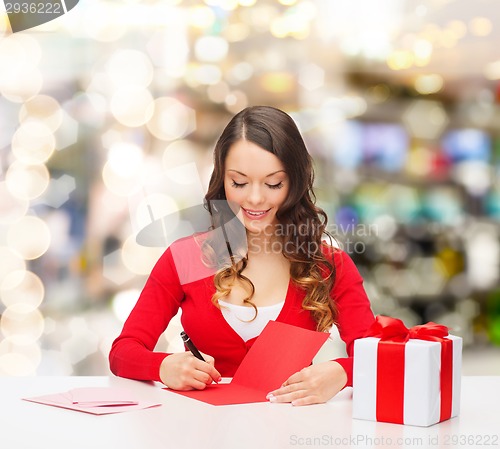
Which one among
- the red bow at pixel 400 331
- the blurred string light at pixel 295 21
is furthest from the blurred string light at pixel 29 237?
the red bow at pixel 400 331

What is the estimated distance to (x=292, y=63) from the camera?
306 centimetres

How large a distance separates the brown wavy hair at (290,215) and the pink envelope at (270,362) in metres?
0.17

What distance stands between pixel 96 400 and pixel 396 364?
43cm

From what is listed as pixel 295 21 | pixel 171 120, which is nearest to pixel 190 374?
pixel 171 120

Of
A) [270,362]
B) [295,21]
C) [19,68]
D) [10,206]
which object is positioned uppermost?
[295,21]

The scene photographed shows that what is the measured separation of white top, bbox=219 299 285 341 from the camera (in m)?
1.54

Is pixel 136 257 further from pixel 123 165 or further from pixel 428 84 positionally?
pixel 428 84

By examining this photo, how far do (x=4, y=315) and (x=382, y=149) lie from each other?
150cm

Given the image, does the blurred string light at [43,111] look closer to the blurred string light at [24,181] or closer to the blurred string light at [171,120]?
the blurred string light at [24,181]

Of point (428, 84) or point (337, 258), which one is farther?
point (428, 84)

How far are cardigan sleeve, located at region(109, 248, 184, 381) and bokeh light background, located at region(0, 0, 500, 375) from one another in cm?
128

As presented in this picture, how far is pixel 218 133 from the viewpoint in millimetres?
2984

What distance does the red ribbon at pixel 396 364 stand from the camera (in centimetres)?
111

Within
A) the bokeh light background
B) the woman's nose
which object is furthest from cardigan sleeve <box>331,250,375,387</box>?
the bokeh light background
